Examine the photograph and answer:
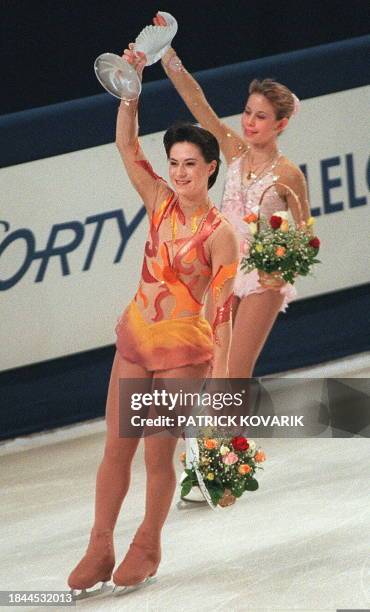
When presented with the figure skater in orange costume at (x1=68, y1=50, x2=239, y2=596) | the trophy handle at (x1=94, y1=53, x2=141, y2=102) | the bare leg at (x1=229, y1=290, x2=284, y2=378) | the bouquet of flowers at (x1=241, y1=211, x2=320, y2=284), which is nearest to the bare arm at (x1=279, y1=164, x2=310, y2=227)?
the bouquet of flowers at (x1=241, y1=211, x2=320, y2=284)

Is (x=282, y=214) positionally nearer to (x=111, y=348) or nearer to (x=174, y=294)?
(x=174, y=294)

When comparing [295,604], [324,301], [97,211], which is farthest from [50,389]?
[295,604]

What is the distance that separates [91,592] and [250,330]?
1804 mm

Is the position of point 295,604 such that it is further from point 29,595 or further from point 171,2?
point 171,2

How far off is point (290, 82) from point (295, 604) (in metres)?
4.04

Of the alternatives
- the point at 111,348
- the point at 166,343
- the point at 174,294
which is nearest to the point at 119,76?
the point at 174,294

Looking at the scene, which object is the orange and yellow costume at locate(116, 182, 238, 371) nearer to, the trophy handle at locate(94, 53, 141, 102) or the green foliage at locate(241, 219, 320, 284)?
the trophy handle at locate(94, 53, 141, 102)

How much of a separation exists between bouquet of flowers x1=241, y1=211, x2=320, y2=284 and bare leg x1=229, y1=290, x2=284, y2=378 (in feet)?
1.08

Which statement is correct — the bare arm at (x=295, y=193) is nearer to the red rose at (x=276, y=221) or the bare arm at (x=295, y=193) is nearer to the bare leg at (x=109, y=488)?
the red rose at (x=276, y=221)

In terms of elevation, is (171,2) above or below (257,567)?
above

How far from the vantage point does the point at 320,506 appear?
6.78 meters

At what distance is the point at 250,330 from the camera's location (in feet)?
23.5

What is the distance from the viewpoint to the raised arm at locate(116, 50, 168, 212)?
567 cm

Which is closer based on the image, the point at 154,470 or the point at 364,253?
the point at 154,470
